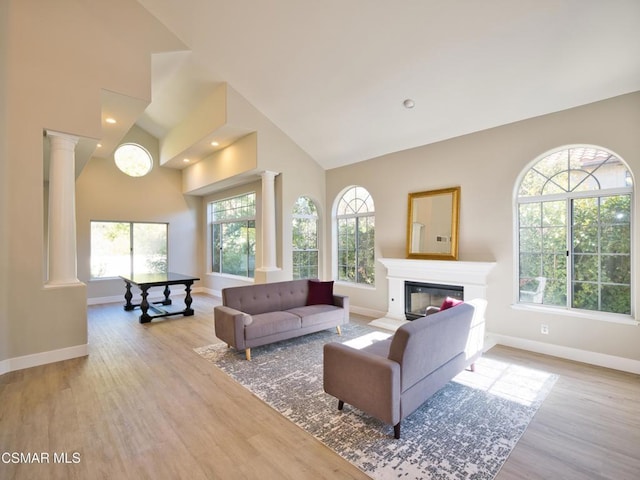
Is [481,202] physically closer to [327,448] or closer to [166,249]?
[327,448]

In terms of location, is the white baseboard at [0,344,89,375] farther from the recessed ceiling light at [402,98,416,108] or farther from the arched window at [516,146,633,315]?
the arched window at [516,146,633,315]

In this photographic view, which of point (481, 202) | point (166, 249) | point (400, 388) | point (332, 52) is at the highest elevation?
point (332, 52)

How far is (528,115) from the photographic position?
412 cm

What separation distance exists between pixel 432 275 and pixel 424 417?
282cm

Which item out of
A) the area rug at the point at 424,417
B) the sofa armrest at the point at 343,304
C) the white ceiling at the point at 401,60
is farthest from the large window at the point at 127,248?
the sofa armrest at the point at 343,304

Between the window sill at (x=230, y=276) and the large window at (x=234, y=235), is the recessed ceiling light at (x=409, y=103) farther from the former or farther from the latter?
the window sill at (x=230, y=276)

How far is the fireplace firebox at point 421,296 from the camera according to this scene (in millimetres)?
5141

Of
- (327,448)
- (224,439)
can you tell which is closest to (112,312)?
(224,439)

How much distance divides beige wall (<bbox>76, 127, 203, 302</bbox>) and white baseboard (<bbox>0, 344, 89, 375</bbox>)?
13.2ft

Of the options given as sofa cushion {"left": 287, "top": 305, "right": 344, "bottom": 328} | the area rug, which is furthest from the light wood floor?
sofa cushion {"left": 287, "top": 305, "right": 344, "bottom": 328}

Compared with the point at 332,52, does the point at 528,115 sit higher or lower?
lower

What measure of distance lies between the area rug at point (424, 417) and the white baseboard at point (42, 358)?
1.65 m

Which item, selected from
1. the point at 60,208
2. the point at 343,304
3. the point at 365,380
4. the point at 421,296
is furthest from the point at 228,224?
the point at 365,380

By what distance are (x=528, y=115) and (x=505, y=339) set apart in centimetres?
305
